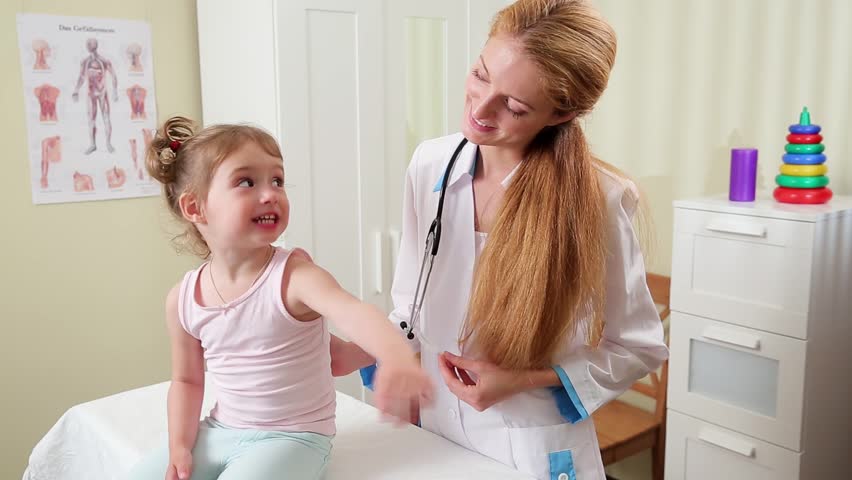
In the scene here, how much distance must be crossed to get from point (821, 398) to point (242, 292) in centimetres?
181

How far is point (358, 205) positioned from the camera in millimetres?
2453

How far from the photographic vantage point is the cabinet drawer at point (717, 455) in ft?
7.41

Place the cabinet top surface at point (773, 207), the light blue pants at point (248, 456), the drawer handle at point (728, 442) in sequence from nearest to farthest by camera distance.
→ the light blue pants at point (248, 456), the cabinet top surface at point (773, 207), the drawer handle at point (728, 442)

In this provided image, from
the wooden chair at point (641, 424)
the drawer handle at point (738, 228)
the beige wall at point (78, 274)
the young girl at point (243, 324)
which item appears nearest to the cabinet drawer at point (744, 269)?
the drawer handle at point (738, 228)

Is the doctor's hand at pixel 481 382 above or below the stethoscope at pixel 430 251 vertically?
below

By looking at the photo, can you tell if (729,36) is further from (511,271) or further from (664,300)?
(511,271)

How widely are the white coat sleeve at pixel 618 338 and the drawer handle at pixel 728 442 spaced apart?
121 cm

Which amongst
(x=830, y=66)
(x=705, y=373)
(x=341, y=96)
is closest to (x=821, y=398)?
(x=705, y=373)

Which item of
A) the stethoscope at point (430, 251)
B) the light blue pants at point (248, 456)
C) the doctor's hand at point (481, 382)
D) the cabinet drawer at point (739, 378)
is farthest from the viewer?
the cabinet drawer at point (739, 378)

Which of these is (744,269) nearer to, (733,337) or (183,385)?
(733,337)

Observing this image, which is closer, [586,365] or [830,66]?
[586,365]

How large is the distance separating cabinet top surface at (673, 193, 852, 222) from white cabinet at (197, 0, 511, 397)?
2.87 ft

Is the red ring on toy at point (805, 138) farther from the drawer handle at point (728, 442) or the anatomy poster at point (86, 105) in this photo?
the anatomy poster at point (86, 105)

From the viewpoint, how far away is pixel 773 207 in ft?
7.20
